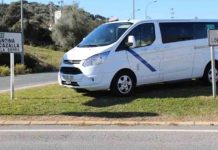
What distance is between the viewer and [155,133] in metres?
8.90

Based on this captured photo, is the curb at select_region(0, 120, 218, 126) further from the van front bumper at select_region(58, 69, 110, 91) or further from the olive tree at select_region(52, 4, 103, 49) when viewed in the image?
the olive tree at select_region(52, 4, 103, 49)

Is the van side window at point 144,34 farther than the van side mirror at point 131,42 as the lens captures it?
Yes

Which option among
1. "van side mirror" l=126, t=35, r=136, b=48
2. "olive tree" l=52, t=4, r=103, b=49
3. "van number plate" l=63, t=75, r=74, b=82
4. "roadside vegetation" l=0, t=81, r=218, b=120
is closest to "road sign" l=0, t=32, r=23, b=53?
"roadside vegetation" l=0, t=81, r=218, b=120

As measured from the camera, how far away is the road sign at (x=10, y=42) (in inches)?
497

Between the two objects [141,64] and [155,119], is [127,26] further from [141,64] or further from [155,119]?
[155,119]

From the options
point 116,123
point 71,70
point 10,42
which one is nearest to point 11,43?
point 10,42

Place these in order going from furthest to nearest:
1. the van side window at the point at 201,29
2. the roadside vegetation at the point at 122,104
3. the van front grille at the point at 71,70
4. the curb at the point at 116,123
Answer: the van side window at the point at 201,29, the van front grille at the point at 71,70, the roadside vegetation at the point at 122,104, the curb at the point at 116,123

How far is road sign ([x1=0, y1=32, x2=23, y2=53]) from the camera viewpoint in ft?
41.4

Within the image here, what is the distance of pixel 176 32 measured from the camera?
13.7 m

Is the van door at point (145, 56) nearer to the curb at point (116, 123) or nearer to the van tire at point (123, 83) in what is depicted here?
the van tire at point (123, 83)

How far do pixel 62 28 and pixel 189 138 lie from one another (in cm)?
6793

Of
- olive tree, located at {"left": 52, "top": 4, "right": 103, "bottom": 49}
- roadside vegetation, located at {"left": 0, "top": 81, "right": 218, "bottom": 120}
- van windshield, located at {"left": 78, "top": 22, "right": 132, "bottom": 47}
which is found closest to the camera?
roadside vegetation, located at {"left": 0, "top": 81, "right": 218, "bottom": 120}

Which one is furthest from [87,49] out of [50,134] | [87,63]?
[50,134]

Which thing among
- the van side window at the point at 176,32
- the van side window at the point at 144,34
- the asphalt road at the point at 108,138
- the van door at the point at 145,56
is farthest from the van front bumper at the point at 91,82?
the asphalt road at the point at 108,138
